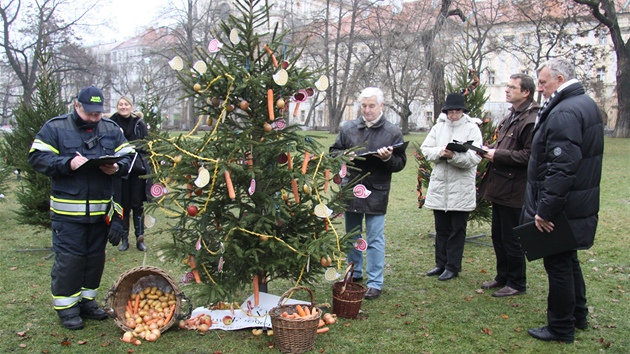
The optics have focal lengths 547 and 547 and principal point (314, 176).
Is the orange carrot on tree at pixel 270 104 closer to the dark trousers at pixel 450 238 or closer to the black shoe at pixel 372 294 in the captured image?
the black shoe at pixel 372 294

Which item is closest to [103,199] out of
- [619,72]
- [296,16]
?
[619,72]

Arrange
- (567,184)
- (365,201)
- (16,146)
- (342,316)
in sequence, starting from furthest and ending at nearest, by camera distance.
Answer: (16,146) < (365,201) < (342,316) < (567,184)

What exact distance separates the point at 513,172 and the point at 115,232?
3689 mm

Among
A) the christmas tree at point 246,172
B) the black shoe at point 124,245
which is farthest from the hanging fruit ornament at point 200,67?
the black shoe at point 124,245

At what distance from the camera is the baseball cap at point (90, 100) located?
451cm

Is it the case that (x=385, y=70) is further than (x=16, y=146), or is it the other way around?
(x=385, y=70)

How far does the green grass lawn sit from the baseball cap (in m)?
1.15

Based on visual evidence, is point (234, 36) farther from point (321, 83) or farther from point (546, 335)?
point (546, 335)

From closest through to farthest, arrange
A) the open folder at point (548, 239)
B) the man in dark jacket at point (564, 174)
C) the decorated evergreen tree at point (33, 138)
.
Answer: the man in dark jacket at point (564, 174) < the open folder at point (548, 239) < the decorated evergreen tree at point (33, 138)

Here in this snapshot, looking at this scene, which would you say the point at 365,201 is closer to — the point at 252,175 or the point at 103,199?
the point at 252,175

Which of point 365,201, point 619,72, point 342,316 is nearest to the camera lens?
point 342,316

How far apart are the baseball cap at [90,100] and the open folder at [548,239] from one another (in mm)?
3537

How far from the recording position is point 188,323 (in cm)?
444

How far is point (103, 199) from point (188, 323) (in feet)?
4.13
